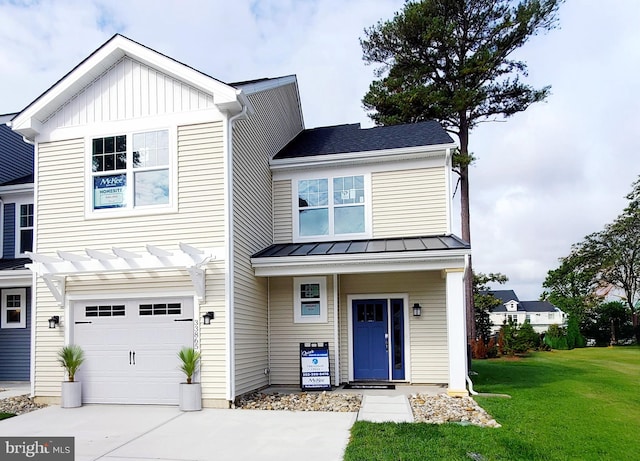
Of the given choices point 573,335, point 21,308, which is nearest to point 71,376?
point 21,308

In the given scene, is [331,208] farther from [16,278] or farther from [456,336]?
[16,278]

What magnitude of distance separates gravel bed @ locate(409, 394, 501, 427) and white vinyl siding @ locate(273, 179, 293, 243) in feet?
14.8

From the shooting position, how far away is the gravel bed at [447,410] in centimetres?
727

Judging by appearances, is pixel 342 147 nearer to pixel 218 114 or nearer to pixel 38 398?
pixel 218 114

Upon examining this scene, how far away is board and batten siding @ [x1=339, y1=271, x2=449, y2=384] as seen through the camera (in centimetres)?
1078

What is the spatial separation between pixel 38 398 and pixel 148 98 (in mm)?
5903

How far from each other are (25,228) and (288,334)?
7786 mm

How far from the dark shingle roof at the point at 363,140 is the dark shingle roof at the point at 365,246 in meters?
2.08

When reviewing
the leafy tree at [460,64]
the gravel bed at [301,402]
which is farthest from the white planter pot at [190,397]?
the leafy tree at [460,64]

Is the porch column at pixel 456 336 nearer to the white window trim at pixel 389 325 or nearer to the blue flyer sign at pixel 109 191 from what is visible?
the white window trim at pixel 389 325

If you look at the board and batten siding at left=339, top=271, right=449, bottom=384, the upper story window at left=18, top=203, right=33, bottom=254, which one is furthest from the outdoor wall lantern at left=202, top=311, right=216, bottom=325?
the upper story window at left=18, top=203, right=33, bottom=254

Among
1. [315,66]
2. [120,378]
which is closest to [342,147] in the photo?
[120,378]

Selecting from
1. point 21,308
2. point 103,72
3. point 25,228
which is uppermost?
point 103,72

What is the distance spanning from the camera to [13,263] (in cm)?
1270
